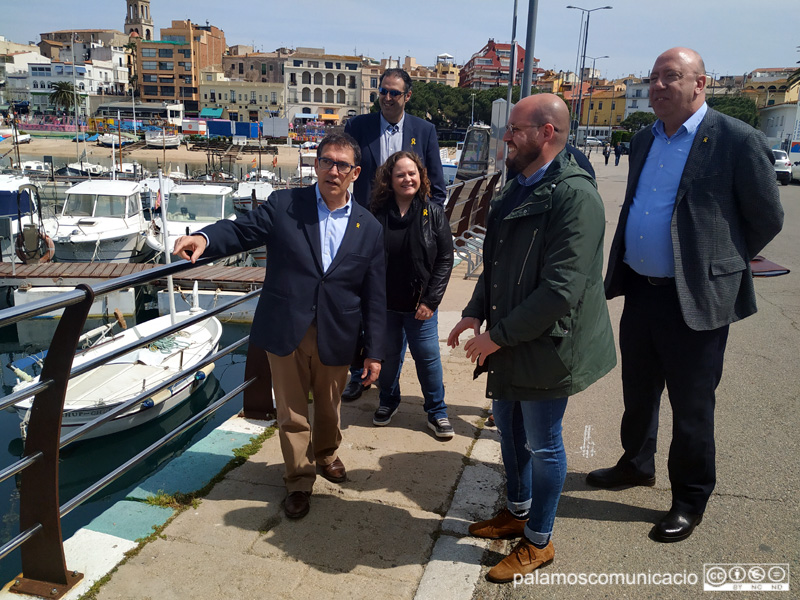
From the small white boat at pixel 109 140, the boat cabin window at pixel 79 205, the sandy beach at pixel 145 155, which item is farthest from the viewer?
the small white boat at pixel 109 140

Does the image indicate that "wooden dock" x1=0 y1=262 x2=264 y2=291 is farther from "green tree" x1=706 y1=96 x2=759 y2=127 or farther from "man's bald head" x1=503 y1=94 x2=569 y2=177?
"green tree" x1=706 y1=96 x2=759 y2=127

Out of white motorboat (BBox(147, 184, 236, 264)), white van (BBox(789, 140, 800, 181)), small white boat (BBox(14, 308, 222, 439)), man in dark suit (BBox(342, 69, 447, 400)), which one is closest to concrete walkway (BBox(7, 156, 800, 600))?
man in dark suit (BBox(342, 69, 447, 400))

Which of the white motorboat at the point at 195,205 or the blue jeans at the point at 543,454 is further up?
the blue jeans at the point at 543,454

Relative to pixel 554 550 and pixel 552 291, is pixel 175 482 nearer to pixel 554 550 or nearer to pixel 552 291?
pixel 554 550

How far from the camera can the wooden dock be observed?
18344 mm

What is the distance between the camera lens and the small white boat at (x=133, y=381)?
10.8 metres

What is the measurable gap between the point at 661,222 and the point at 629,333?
567mm

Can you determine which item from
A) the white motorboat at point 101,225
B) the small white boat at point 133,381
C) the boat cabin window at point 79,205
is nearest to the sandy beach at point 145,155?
the white motorboat at point 101,225

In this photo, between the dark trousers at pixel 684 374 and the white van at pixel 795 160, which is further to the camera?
the white van at pixel 795 160

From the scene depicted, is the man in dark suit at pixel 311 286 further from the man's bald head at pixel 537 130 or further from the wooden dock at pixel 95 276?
the wooden dock at pixel 95 276

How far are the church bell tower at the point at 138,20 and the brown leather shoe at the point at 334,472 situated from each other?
165 m

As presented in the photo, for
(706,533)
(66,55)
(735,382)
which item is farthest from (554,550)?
(66,55)

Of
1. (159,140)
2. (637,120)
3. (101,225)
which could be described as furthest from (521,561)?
(637,120)

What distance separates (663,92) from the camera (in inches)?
110
